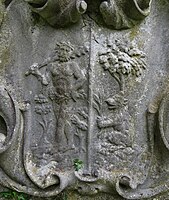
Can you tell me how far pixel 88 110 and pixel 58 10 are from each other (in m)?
0.50

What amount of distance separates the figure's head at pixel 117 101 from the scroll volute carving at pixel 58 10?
411 millimetres

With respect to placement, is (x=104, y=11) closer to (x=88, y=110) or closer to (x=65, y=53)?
(x=65, y=53)

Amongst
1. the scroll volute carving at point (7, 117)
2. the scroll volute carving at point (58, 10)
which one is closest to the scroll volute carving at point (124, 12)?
the scroll volute carving at point (58, 10)

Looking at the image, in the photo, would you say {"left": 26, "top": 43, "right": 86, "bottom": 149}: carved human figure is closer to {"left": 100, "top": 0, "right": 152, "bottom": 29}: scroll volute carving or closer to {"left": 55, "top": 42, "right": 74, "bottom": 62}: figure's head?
{"left": 55, "top": 42, "right": 74, "bottom": 62}: figure's head

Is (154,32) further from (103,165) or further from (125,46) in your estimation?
(103,165)

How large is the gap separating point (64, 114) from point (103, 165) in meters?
0.31

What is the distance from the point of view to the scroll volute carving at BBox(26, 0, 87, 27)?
9.27ft

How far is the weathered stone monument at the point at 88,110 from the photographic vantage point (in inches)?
112

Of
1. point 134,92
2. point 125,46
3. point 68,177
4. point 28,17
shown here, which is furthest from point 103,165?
point 28,17

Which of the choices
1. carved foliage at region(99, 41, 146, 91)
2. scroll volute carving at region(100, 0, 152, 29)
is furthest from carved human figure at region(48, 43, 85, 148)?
scroll volute carving at region(100, 0, 152, 29)

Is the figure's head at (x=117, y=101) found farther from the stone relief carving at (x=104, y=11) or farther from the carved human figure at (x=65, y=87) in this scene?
the stone relief carving at (x=104, y=11)

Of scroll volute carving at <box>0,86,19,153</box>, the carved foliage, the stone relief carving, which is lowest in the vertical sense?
scroll volute carving at <box>0,86,19,153</box>

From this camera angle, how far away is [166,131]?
287 cm

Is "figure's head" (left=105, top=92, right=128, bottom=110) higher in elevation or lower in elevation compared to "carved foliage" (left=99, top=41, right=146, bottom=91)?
lower
